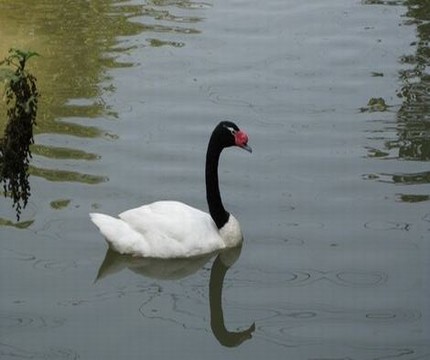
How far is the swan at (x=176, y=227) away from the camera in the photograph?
8391mm

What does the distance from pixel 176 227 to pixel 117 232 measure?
1.33ft

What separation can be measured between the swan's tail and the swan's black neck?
0.59 metres

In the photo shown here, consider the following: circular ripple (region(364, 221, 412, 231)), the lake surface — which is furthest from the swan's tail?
circular ripple (region(364, 221, 412, 231))

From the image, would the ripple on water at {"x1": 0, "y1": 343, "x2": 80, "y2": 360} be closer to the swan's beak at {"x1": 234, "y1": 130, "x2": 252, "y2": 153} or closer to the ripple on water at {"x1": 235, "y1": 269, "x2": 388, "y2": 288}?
the ripple on water at {"x1": 235, "y1": 269, "x2": 388, "y2": 288}

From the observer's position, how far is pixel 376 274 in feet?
26.7

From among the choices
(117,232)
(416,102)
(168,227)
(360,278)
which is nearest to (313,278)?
(360,278)

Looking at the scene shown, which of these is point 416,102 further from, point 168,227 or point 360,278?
point 168,227

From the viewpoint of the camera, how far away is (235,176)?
9.63 m

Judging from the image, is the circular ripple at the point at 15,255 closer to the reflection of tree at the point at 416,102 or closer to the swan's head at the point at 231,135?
the swan's head at the point at 231,135

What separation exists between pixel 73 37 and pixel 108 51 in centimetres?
61

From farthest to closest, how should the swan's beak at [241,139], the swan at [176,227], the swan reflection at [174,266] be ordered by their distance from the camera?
the swan's beak at [241,139] → the swan at [176,227] → the swan reflection at [174,266]

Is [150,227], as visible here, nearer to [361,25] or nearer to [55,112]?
[55,112]

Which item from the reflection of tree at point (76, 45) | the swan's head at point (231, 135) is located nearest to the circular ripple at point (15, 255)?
the reflection of tree at point (76, 45)

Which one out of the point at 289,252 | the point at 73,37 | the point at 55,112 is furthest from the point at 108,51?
the point at 289,252
